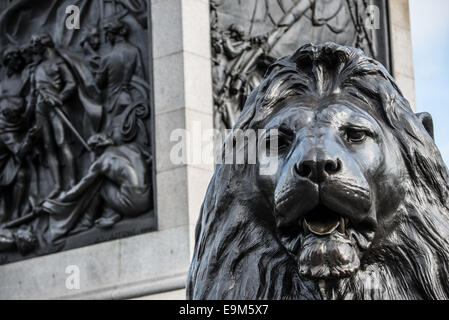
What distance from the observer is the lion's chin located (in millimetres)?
2453

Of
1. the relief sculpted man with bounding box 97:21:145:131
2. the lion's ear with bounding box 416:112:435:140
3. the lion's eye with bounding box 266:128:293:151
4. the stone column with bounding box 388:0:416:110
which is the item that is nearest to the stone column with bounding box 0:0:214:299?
the relief sculpted man with bounding box 97:21:145:131

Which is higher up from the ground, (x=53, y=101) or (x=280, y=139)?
(x=53, y=101)

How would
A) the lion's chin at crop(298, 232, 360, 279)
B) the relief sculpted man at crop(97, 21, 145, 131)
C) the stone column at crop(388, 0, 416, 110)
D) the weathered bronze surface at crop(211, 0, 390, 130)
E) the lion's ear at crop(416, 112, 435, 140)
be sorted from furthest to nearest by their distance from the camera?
Answer: the stone column at crop(388, 0, 416, 110), the relief sculpted man at crop(97, 21, 145, 131), the weathered bronze surface at crop(211, 0, 390, 130), the lion's ear at crop(416, 112, 435, 140), the lion's chin at crop(298, 232, 360, 279)

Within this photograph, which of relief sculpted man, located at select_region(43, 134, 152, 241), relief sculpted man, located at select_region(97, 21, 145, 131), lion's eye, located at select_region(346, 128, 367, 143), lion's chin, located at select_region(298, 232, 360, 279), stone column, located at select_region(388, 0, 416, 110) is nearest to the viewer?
lion's chin, located at select_region(298, 232, 360, 279)

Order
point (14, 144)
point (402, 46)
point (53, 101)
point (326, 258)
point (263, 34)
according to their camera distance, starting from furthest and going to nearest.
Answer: point (402, 46), point (14, 144), point (53, 101), point (263, 34), point (326, 258)

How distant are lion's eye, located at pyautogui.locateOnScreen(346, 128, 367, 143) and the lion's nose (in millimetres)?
179

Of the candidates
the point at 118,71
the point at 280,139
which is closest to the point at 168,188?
the point at 118,71

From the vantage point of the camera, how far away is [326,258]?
2451 millimetres

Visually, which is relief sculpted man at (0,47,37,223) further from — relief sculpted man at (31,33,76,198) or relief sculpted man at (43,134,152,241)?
relief sculpted man at (43,134,152,241)

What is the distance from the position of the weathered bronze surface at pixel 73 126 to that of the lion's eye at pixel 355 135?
7892mm

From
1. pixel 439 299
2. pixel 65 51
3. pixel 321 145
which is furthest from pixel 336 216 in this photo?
pixel 65 51

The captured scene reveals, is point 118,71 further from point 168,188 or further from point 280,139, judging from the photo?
point 280,139

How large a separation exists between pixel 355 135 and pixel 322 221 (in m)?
0.26

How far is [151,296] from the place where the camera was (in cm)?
1009
